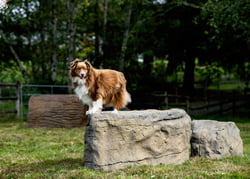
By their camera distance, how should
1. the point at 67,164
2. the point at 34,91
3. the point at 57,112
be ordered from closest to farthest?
the point at 67,164, the point at 57,112, the point at 34,91

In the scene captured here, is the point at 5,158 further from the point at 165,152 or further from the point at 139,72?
the point at 139,72

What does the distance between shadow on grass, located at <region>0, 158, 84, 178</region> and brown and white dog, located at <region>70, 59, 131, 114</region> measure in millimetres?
1057

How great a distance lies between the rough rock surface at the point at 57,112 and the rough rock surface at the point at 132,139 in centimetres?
661

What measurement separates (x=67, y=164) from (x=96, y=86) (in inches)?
61.5

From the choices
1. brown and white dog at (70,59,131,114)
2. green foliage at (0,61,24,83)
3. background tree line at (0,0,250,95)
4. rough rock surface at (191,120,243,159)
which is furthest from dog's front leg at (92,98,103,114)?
green foliage at (0,61,24,83)

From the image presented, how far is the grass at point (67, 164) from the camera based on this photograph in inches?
233

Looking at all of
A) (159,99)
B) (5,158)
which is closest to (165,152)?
(5,158)

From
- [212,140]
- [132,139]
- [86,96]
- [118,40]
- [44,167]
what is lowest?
[44,167]

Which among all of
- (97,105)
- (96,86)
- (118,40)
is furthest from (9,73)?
(97,105)

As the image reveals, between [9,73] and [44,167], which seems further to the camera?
[9,73]

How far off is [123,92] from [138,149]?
4.00ft

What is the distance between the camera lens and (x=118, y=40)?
63.2 feet

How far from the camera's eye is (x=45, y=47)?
75.6 ft

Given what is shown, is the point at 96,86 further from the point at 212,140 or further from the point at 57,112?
the point at 57,112
